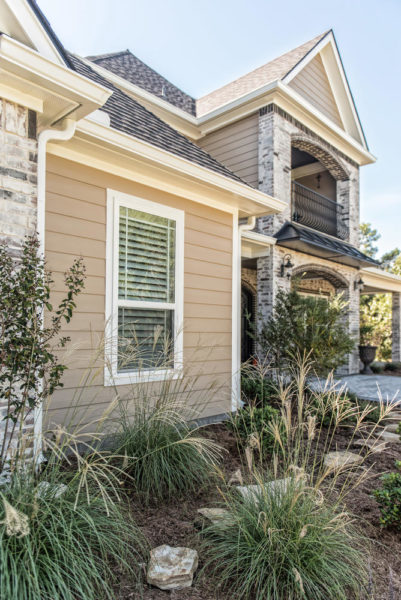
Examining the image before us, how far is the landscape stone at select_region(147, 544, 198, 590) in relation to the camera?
6.21 feet

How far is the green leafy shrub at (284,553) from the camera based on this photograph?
180cm

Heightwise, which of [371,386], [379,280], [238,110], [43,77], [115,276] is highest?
[238,110]

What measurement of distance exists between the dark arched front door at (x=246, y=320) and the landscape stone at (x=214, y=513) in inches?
248

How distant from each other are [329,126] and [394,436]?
7.29m

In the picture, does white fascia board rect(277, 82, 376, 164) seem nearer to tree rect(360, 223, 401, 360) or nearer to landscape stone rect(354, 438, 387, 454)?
tree rect(360, 223, 401, 360)

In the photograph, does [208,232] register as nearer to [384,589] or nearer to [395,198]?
[384,589]

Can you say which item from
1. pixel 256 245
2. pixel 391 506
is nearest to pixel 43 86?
pixel 391 506

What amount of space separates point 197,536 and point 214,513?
0.20 meters

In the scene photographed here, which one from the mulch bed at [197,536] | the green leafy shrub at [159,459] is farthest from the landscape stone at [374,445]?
the green leafy shrub at [159,459]

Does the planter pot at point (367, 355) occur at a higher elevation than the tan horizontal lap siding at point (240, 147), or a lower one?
lower

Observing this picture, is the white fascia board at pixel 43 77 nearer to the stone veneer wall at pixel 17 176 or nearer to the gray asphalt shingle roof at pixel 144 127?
the stone veneer wall at pixel 17 176

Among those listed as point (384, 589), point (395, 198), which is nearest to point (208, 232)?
point (384, 589)

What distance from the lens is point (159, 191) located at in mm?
4441

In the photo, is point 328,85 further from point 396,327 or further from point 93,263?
point 93,263
